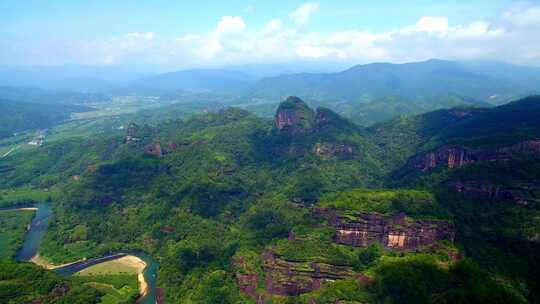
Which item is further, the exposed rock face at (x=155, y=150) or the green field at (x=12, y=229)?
the exposed rock face at (x=155, y=150)

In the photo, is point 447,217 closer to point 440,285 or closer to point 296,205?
point 440,285

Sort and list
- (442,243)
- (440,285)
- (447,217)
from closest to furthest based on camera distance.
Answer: (440,285) < (442,243) < (447,217)

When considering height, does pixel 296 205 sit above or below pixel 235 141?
below

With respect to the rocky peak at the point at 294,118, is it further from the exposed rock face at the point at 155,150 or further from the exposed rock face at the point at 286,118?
the exposed rock face at the point at 155,150

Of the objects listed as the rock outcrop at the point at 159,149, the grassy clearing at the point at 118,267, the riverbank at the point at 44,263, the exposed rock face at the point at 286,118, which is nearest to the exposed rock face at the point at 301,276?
the grassy clearing at the point at 118,267

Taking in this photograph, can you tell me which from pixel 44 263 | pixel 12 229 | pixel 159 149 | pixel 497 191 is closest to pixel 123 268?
pixel 44 263

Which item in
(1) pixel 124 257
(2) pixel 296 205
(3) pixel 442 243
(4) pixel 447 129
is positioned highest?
(4) pixel 447 129

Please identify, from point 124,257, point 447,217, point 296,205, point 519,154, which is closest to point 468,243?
point 447,217
